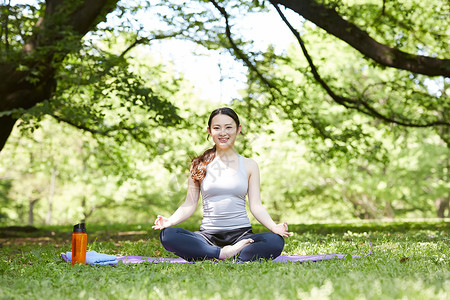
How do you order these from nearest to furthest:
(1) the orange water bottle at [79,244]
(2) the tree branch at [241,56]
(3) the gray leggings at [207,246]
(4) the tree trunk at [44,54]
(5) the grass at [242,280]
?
1. (5) the grass at [242,280]
2. (1) the orange water bottle at [79,244]
3. (3) the gray leggings at [207,246]
4. (4) the tree trunk at [44,54]
5. (2) the tree branch at [241,56]

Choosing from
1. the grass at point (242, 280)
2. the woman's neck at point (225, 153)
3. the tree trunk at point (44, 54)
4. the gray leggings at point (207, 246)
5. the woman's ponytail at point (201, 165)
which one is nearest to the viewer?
the grass at point (242, 280)

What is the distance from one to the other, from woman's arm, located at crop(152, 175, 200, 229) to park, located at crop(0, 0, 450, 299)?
0.03 m

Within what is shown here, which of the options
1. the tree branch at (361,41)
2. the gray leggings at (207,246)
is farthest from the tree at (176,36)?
the gray leggings at (207,246)

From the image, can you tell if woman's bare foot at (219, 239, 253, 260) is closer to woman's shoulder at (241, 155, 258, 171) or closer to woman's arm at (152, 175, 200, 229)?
woman's arm at (152, 175, 200, 229)

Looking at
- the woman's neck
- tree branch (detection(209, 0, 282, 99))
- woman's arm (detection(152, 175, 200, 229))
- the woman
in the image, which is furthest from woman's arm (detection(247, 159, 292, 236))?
tree branch (detection(209, 0, 282, 99))

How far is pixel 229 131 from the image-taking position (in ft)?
15.4

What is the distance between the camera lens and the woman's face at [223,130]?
4.67 metres

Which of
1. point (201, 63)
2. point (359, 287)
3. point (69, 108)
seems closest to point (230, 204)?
point (359, 287)

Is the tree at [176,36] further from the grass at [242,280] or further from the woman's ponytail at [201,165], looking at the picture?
the grass at [242,280]

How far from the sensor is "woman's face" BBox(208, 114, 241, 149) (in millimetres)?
4668

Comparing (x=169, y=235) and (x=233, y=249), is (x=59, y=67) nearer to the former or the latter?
(x=169, y=235)

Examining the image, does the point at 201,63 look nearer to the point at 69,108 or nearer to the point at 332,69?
the point at 69,108

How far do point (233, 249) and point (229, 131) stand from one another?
Answer: 113cm

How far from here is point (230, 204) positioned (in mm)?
4570
